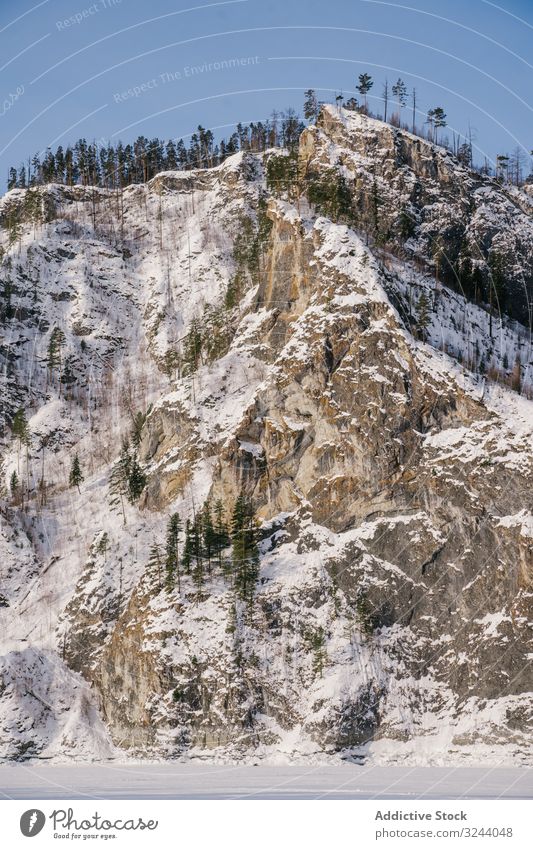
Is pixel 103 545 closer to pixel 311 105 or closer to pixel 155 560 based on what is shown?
pixel 155 560

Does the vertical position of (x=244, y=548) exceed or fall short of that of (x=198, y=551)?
it exceeds it

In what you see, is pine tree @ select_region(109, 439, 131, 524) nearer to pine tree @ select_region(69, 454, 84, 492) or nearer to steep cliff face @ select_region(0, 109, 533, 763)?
steep cliff face @ select_region(0, 109, 533, 763)

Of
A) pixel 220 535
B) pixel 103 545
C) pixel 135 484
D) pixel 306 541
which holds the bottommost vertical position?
pixel 103 545

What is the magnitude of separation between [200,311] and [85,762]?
7069 cm

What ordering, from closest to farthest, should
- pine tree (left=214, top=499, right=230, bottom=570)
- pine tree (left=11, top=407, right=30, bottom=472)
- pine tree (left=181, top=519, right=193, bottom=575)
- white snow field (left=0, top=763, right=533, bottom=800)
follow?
white snow field (left=0, top=763, right=533, bottom=800) < pine tree (left=181, top=519, right=193, bottom=575) < pine tree (left=214, top=499, right=230, bottom=570) < pine tree (left=11, top=407, right=30, bottom=472)

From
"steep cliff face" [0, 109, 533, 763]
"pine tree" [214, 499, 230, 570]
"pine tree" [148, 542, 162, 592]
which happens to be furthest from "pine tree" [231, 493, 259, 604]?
"pine tree" [148, 542, 162, 592]

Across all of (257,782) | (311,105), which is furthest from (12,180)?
(257,782)

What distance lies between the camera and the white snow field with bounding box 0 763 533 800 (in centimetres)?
5734

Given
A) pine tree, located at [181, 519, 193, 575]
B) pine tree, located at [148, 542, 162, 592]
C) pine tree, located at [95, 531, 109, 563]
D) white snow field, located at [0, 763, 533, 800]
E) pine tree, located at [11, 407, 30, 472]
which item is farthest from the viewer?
pine tree, located at [11, 407, 30, 472]

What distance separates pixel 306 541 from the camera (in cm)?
9550

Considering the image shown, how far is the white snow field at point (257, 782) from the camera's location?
5734 centimetres

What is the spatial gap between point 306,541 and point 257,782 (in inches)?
1208
